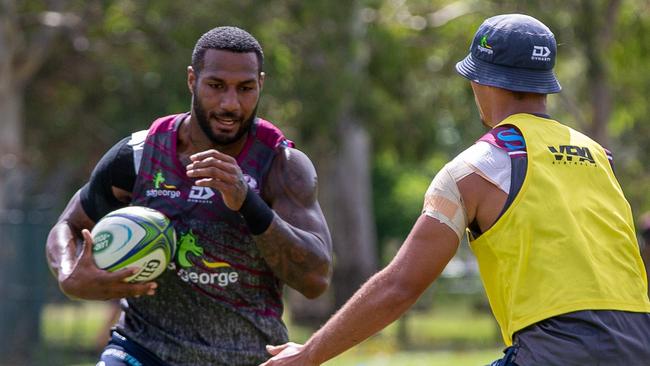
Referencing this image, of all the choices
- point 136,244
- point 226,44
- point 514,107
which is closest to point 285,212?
point 136,244

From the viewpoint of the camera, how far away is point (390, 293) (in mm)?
4703

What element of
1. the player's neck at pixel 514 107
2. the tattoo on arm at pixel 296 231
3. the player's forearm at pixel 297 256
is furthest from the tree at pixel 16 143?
the player's neck at pixel 514 107

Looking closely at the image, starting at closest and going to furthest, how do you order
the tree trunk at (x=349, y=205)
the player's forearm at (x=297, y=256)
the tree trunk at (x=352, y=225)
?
1. the player's forearm at (x=297, y=256)
2. the tree trunk at (x=349, y=205)
3. the tree trunk at (x=352, y=225)

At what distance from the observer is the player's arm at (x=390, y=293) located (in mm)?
4652

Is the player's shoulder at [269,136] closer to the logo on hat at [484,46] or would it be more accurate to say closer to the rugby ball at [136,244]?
the rugby ball at [136,244]

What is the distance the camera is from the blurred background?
19.8m

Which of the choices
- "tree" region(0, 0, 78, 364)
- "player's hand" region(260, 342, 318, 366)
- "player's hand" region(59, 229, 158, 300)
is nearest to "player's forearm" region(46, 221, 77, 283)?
"player's hand" region(59, 229, 158, 300)

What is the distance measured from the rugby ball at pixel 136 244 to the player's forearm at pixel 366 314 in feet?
4.26

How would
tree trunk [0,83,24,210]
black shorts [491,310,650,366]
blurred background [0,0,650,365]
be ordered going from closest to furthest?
1. black shorts [491,310,650,366]
2. blurred background [0,0,650,365]
3. tree trunk [0,83,24,210]

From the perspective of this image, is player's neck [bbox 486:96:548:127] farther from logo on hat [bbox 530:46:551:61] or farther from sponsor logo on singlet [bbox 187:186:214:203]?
sponsor logo on singlet [bbox 187:186:214:203]

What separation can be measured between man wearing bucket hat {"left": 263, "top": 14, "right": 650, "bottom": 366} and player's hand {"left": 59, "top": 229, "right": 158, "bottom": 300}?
46.2 inches

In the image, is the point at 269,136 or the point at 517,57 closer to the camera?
the point at 517,57

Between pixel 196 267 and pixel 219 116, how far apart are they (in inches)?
27.8

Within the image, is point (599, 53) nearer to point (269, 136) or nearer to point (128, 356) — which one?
point (269, 136)
